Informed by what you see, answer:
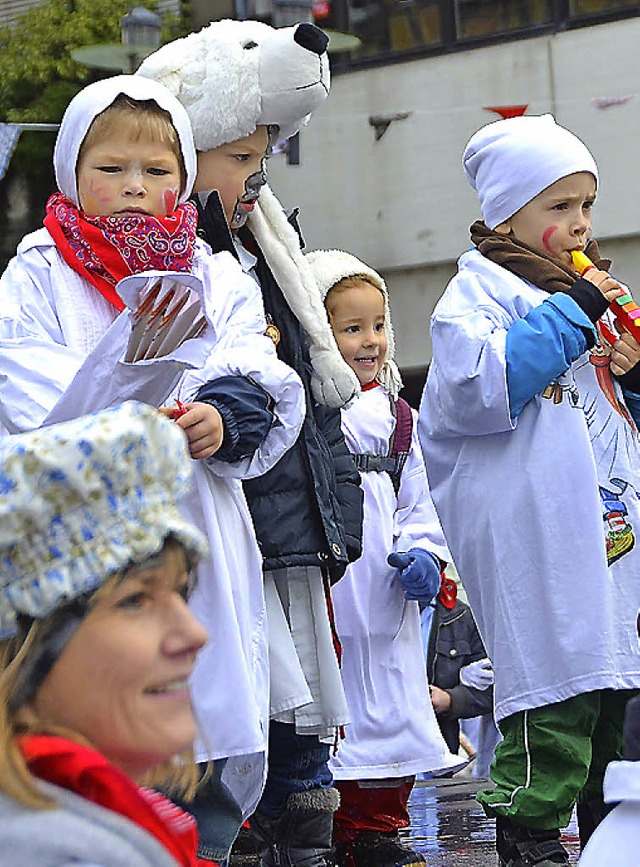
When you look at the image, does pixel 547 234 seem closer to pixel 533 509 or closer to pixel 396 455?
pixel 533 509

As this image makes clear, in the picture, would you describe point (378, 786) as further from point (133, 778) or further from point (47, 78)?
point (47, 78)

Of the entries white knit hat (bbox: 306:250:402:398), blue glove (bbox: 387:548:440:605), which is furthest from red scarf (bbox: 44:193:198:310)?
white knit hat (bbox: 306:250:402:398)

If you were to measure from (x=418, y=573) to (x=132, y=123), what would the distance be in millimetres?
2078

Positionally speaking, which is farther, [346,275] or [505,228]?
[346,275]

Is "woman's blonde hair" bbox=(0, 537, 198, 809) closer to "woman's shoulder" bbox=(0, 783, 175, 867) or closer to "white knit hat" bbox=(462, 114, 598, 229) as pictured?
"woman's shoulder" bbox=(0, 783, 175, 867)

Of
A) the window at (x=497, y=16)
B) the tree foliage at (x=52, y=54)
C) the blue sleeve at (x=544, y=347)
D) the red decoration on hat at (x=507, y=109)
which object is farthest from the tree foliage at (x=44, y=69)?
the blue sleeve at (x=544, y=347)

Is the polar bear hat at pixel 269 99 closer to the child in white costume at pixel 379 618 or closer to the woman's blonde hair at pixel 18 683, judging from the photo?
the child in white costume at pixel 379 618

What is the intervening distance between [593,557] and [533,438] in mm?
337

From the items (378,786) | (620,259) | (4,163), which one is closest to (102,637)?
(378,786)

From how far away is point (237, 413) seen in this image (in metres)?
3.56

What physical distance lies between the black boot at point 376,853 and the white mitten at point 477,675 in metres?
2.88

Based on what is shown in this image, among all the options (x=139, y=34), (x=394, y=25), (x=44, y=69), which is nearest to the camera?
(x=139, y=34)

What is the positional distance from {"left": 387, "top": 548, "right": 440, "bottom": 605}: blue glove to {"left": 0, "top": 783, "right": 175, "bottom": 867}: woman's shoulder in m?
3.57

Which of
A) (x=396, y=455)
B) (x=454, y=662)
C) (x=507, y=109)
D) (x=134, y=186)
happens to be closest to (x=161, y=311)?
(x=134, y=186)
